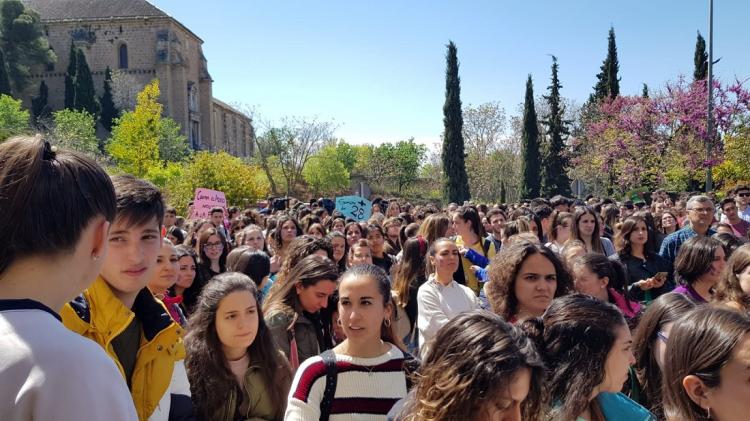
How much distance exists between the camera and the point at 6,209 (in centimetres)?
129

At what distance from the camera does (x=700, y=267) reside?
4.79 m

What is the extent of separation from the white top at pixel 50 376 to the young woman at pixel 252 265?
4.25 meters

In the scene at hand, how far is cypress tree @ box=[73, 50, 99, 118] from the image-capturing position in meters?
59.6

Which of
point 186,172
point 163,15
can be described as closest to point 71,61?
point 163,15

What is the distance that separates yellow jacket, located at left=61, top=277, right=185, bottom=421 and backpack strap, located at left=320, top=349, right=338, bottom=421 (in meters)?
0.71

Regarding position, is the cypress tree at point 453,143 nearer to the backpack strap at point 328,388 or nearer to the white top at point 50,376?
the backpack strap at point 328,388

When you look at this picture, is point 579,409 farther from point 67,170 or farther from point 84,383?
point 67,170

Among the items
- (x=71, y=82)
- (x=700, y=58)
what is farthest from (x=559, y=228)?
(x=71, y=82)

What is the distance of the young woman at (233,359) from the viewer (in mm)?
3262

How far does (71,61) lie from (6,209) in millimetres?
70682

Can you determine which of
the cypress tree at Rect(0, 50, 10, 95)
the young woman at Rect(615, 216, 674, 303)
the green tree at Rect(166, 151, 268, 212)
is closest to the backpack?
the young woman at Rect(615, 216, 674, 303)

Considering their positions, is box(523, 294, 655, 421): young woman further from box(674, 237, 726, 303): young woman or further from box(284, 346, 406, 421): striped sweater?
box(674, 237, 726, 303): young woman

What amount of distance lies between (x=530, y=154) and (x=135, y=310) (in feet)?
145

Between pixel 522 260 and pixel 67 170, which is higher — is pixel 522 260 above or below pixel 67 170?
below
